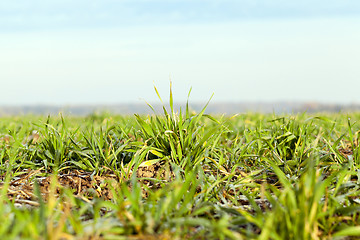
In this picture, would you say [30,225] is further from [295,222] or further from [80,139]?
[80,139]

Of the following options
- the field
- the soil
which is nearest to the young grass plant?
the field

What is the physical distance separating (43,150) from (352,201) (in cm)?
238

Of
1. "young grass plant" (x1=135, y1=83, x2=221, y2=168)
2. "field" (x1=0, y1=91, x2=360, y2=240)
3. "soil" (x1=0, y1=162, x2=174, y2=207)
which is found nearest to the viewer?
"field" (x1=0, y1=91, x2=360, y2=240)

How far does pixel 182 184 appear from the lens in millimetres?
2070

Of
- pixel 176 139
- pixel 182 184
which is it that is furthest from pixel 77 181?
pixel 182 184

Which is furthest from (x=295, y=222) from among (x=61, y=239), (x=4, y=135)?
(x=4, y=135)

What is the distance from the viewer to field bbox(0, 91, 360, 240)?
158cm

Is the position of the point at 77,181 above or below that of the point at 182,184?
below

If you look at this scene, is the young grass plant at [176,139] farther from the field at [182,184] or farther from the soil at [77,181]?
the soil at [77,181]

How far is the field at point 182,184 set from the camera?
5.20 feet

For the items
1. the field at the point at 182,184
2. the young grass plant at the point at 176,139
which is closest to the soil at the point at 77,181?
the field at the point at 182,184

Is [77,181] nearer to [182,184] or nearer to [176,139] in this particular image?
[176,139]

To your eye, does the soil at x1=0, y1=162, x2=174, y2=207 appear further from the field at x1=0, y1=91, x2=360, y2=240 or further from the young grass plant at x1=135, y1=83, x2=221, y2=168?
the young grass plant at x1=135, y1=83, x2=221, y2=168

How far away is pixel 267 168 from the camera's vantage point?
2756 millimetres
